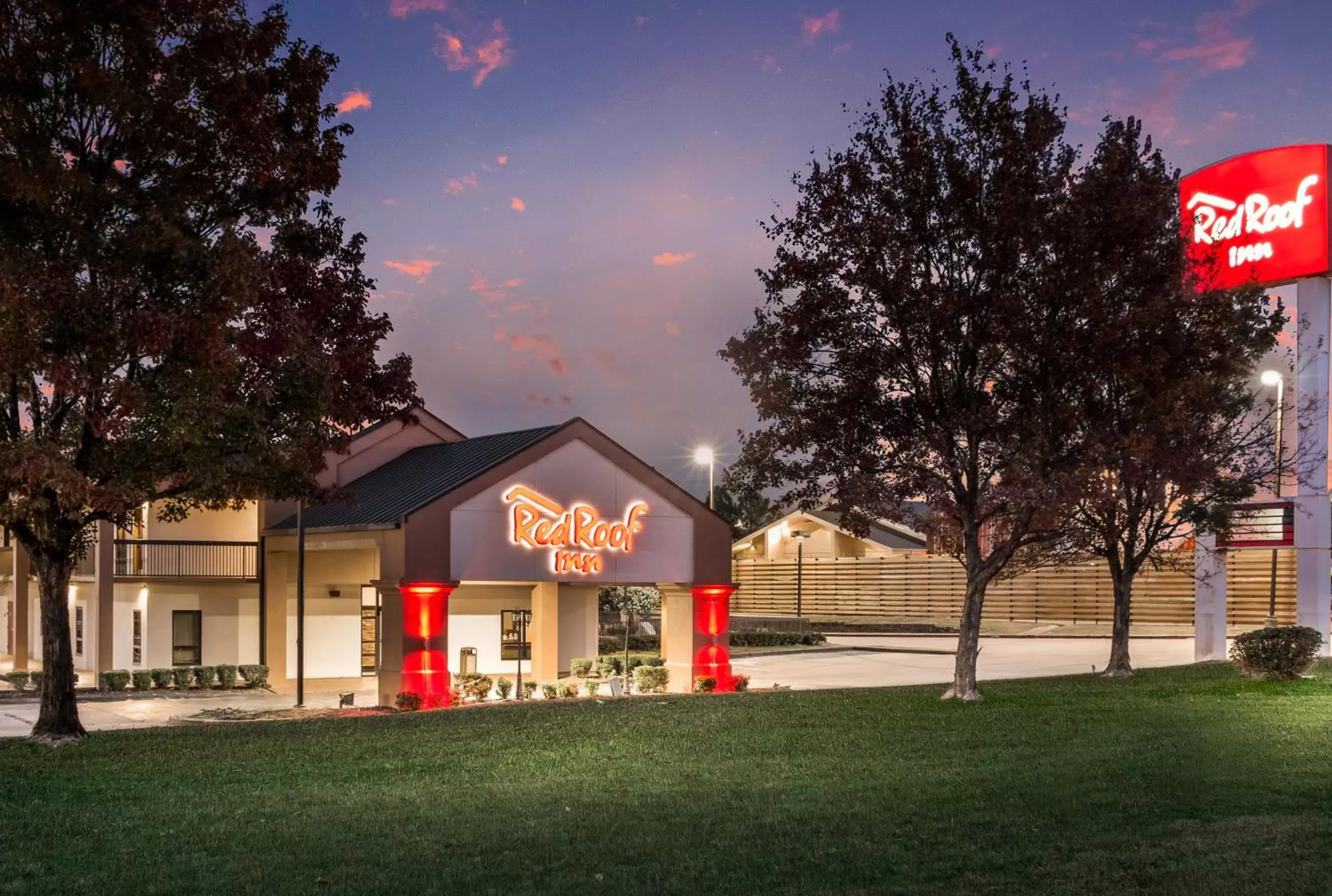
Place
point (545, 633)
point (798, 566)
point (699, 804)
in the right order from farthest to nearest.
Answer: point (798, 566) < point (545, 633) < point (699, 804)

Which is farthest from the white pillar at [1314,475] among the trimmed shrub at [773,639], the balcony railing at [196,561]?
the balcony railing at [196,561]

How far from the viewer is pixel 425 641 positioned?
90.9ft

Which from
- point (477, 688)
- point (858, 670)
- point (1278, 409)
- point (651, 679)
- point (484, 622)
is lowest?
point (858, 670)

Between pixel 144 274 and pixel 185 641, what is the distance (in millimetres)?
19427

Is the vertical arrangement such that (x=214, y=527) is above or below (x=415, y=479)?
below

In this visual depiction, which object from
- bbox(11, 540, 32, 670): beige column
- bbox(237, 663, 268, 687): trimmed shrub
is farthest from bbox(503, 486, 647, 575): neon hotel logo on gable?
bbox(11, 540, 32, 670): beige column

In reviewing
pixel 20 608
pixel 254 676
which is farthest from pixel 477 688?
pixel 20 608

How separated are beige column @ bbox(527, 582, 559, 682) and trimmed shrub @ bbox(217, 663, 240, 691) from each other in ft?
23.7

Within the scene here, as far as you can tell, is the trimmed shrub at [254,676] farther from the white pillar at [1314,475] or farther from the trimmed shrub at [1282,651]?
the white pillar at [1314,475]

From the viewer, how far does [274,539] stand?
34.3 m

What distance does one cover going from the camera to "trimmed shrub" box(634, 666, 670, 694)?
30.8 meters

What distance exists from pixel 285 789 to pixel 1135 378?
48.3 feet

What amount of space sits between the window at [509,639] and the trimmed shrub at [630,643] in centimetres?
789

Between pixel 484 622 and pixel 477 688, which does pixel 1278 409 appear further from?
pixel 484 622
